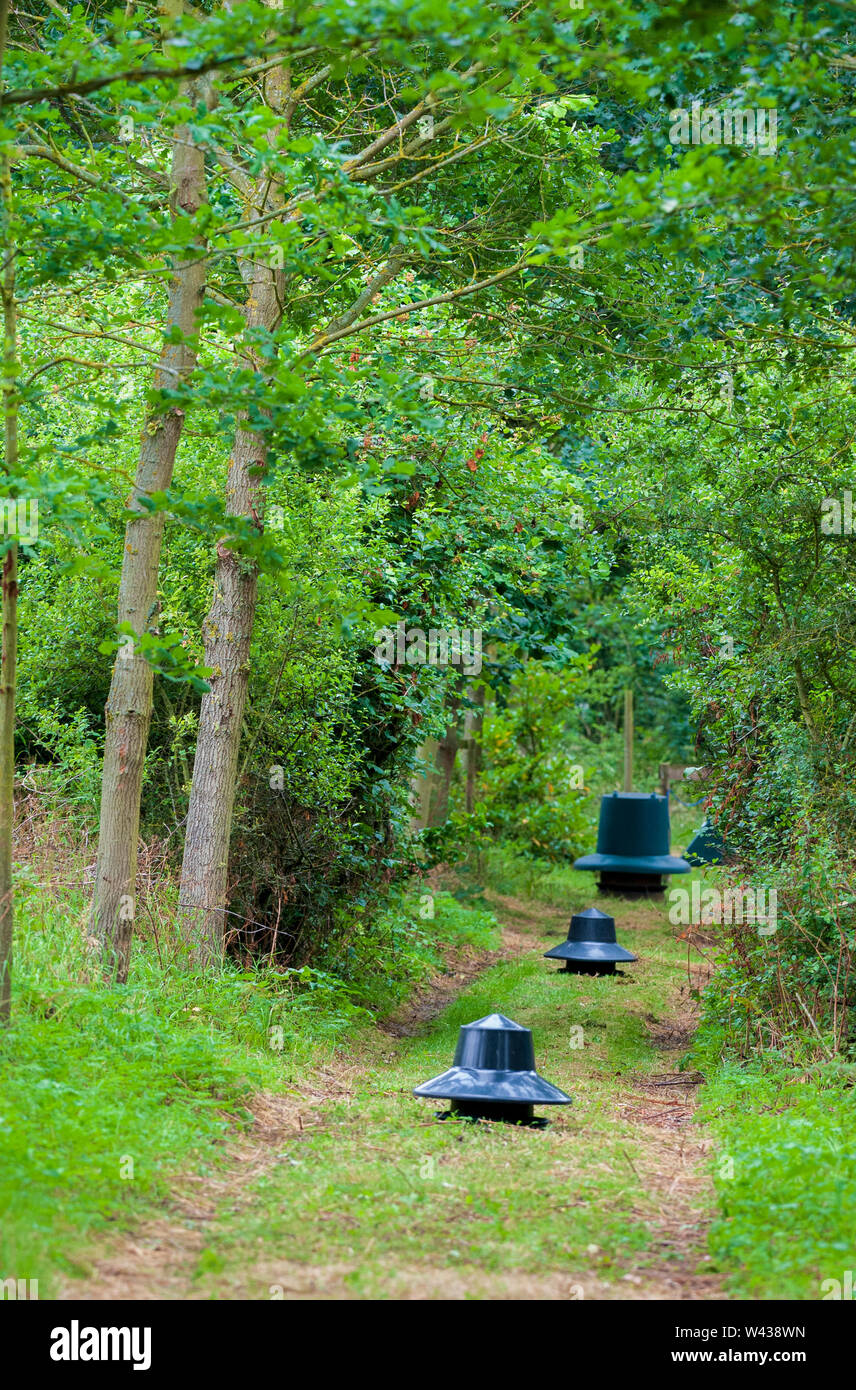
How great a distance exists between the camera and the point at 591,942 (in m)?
12.5

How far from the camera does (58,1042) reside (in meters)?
5.91

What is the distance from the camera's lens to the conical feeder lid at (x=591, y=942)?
12.2 metres

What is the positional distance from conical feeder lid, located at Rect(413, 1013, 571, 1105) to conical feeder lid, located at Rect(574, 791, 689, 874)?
36.1 feet

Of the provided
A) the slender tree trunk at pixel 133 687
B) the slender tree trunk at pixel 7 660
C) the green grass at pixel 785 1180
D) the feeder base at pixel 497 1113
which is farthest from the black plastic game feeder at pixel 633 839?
the slender tree trunk at pixel 7 660

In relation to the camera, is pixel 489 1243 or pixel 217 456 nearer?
pixel 489 1243

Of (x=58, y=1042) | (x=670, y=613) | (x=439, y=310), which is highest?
(x=439, y=310)

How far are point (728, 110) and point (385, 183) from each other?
3.55m

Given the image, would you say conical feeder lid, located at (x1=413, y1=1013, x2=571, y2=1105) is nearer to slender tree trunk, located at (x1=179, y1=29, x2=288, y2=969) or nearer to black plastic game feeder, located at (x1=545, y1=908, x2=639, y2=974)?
slender tree trunk, located at (x1=179, y1=29, x2=288, y2=969)

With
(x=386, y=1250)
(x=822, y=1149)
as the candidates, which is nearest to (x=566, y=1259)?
(x=386, y=1250)

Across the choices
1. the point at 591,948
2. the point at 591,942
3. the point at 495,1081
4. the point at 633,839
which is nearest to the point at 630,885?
the point at 633,839

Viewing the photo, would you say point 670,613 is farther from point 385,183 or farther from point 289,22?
point 289,22

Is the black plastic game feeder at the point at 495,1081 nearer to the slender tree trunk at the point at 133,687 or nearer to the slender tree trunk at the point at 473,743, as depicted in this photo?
the slender tree trunk at the point at 133,687

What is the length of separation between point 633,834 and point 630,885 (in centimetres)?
84

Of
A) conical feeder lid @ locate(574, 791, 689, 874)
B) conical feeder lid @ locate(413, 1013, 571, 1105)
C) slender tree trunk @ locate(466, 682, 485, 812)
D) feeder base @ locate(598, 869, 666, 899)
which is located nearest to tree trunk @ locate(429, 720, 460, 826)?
slender tree trunk @ locate(466, 682, 485, 812)
